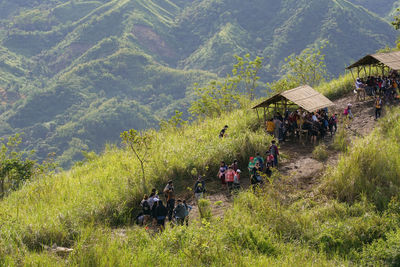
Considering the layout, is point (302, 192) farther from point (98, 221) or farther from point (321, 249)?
point (98, 221)

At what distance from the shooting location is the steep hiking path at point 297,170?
11.1m

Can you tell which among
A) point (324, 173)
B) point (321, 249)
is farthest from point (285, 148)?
point (321, 249)

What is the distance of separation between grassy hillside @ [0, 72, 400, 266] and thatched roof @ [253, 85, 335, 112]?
207 centimetres

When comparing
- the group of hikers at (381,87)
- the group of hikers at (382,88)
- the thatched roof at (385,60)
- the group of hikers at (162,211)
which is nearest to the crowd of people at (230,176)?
the group of hikers at (162,211)

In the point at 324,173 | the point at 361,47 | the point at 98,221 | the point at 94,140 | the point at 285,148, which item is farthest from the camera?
the point at 361,47

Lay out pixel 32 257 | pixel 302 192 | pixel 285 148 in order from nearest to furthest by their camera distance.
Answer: pixel 32 257 → pixel 302 192 → pixel 285 148

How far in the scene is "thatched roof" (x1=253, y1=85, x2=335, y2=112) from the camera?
14.1m

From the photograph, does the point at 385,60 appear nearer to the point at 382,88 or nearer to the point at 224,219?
the point at 382,88

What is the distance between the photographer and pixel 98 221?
10.1 m

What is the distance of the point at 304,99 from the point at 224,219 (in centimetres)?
709

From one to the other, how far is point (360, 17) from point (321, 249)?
213m

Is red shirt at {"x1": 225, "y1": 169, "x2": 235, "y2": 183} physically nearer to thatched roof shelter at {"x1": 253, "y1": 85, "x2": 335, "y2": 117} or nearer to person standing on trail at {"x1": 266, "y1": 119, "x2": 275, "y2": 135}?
person standing on trail at {"x1": 266, "y1": 119, "x2": 275, "y2": 135}

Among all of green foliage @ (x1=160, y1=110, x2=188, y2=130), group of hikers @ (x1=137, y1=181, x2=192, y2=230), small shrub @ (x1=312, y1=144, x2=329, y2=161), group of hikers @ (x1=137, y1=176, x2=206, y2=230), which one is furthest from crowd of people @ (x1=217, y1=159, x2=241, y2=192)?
green foliage @ (x1=160, y1=110, x2=188, y2=130)

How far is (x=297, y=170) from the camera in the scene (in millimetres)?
12617
